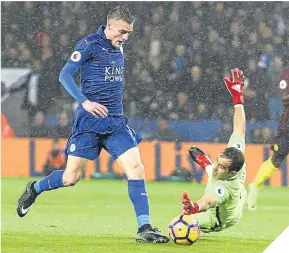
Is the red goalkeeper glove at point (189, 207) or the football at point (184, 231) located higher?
the red goalkeeper glove at point (189, 207)

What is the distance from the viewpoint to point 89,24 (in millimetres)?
16891

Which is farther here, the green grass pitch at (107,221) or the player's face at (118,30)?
the player's face at (118,30)

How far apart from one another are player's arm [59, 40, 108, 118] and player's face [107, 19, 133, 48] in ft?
0.58

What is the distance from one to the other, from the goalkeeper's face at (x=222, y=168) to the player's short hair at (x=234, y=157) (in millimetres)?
25

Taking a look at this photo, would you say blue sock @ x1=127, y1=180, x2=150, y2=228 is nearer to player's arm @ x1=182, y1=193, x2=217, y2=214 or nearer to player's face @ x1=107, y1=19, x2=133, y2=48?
player's arm @ x1=182, y1=193, x2=217, y2=214

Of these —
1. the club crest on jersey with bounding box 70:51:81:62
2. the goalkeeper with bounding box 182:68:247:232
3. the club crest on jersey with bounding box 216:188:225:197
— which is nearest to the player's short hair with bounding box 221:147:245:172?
the goalkeeper with bounding box 182:68:247:232

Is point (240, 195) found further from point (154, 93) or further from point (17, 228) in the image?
point (154, 93)

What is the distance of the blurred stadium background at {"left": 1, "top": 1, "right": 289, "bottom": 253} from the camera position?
49.8 ft

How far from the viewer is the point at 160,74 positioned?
16672mm

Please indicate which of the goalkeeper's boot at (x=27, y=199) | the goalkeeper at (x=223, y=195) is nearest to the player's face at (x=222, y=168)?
the goalkeeper at (x=223, y=195)

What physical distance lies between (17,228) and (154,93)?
8.30 metres

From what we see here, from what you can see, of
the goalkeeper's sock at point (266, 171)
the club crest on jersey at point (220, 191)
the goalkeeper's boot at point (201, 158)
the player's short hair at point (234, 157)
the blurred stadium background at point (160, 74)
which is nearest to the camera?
the player's short hair at point (234, 157)

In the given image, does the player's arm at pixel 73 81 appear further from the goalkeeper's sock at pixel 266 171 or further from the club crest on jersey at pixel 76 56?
the goalkeeper's sock at pixel 266 171

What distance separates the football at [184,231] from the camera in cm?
724
